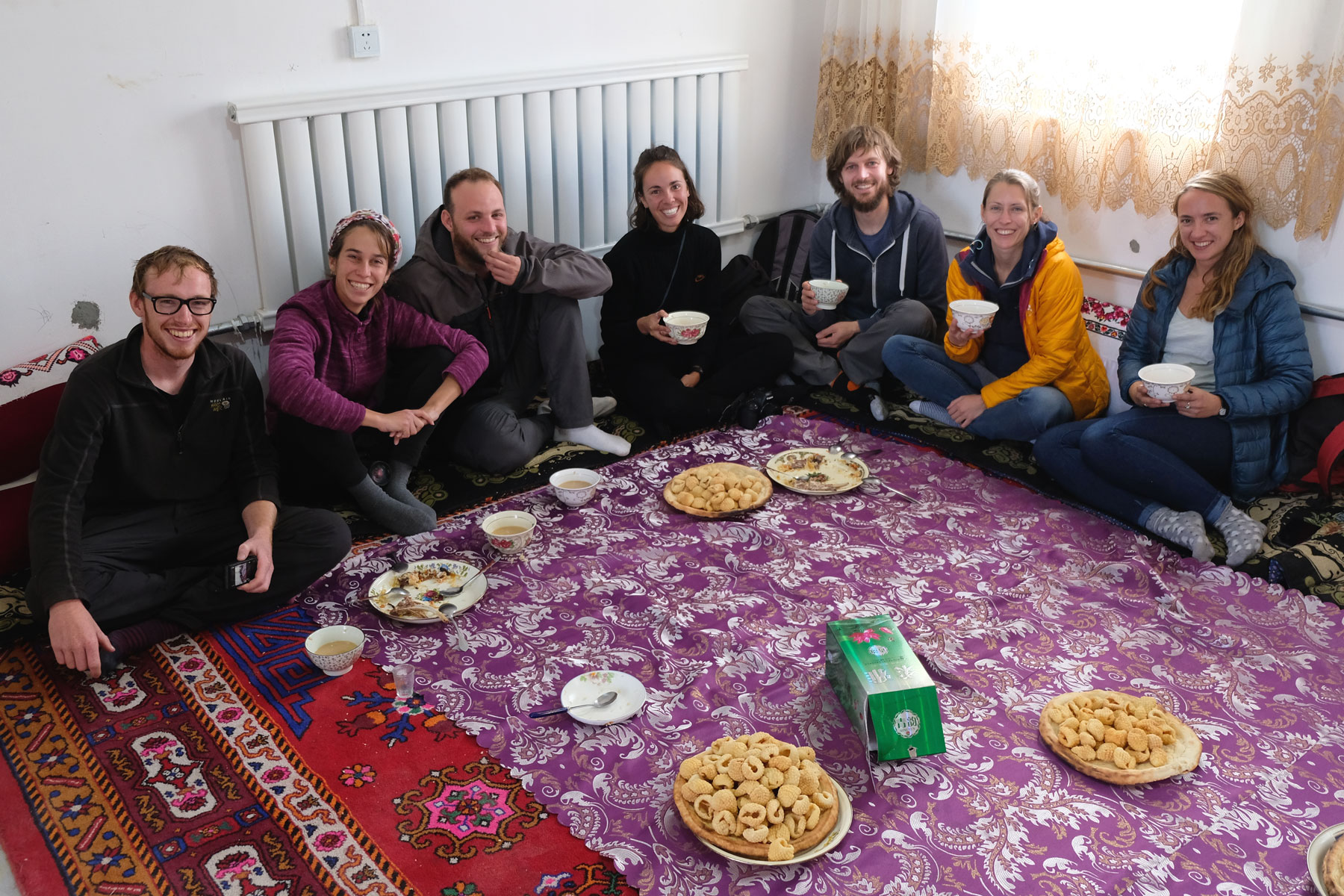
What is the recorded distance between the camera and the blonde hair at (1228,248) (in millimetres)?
2992

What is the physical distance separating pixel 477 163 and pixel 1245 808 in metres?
2.86

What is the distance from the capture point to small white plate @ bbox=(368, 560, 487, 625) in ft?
8.34

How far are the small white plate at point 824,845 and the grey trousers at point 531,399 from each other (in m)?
1.67

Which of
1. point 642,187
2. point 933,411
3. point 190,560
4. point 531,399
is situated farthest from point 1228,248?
point 190,560

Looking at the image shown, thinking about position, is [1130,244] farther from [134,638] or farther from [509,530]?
[134,638]

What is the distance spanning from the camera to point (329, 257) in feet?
9.87

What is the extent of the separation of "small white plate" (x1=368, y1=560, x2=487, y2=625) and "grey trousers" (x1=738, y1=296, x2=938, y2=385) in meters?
1.66

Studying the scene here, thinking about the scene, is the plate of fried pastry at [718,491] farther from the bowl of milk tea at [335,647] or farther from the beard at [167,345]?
the beard at [167,345]

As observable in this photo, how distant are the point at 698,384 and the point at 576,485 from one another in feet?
2.76

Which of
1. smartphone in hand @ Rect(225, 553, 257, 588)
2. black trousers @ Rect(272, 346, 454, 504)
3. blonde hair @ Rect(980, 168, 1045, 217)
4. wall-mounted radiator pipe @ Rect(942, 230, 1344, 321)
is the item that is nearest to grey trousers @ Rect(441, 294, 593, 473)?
black trousers @ Rect(272, 346, 454, 504)

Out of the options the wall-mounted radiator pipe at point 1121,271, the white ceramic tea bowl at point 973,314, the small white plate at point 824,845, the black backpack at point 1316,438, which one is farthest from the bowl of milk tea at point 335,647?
the wall-mounted radiator pipe at point 1121,271

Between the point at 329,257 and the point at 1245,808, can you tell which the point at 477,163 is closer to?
the point at 329,257

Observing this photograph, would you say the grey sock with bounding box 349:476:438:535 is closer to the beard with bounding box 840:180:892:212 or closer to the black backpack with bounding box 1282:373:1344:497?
the beard with bounding box 840:180:892:212

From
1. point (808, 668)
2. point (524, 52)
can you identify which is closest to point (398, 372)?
point (524, 52)
